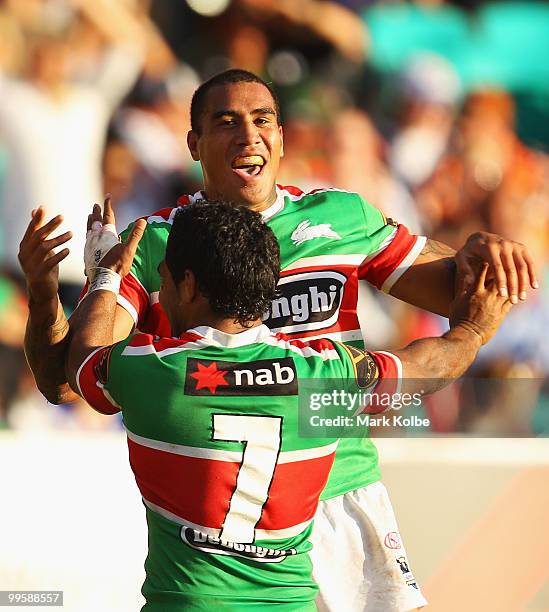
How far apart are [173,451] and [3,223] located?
4719mm

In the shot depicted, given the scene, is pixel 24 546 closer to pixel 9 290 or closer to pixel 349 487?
pixel 9 290

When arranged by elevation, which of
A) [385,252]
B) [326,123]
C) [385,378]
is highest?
[326,123]

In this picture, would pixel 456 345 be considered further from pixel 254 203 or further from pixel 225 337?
pixel 254 203

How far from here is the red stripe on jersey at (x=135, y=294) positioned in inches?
129

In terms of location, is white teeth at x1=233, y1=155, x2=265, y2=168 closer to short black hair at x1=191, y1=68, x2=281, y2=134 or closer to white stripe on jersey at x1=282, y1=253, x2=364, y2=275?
short black hair at x1=191, y1=68, x2=281, y2=134

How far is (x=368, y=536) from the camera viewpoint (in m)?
3.55

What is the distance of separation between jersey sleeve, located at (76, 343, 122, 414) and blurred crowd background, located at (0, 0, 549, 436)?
166 inches

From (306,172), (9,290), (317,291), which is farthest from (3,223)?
(317,291)

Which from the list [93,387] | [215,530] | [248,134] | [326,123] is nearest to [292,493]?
[215,530]

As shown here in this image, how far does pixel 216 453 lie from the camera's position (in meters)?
2.48

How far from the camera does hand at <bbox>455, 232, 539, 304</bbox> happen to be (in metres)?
3.02

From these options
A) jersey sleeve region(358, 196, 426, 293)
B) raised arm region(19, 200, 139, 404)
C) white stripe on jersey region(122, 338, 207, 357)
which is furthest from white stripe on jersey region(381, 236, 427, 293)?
white stripe on jersey region(122, 338, 207, 357)

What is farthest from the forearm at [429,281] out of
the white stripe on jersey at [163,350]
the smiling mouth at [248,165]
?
the white stripe on jersey at [163,350]

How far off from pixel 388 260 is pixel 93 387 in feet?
4.29
